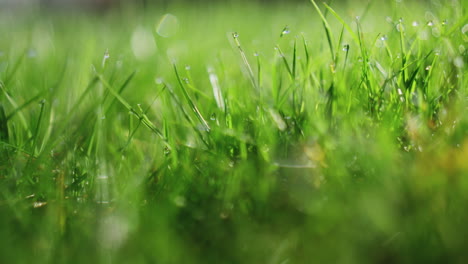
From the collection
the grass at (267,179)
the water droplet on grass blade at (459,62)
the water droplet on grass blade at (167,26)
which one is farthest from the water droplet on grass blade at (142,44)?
the water droplet on grass blade at (459,62)

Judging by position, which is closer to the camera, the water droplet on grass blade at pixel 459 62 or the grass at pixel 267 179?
the grass at pixel 267 179

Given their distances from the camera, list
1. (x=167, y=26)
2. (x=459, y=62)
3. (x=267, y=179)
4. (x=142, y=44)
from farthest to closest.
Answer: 1. (x=167, y=26)
2. (x=142, y=44)
3. (x=459, y=62)
4. (x=267, y=179)

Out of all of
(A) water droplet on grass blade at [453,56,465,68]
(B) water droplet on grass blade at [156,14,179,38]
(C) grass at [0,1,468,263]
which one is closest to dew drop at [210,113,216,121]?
(C) grass at [0,1,468,263]

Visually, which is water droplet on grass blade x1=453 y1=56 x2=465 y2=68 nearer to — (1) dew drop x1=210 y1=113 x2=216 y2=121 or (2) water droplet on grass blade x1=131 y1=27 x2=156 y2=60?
(1) dew drop x1=210 y1=113 x2=216 y2=121

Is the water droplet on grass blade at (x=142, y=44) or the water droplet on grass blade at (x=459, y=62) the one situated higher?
the water droplet on grass blade at (x=459, y=62)

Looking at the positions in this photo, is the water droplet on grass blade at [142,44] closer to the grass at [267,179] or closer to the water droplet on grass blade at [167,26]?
the water droplet on grass blade at [167,26]

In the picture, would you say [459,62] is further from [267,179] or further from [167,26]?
[167,26]

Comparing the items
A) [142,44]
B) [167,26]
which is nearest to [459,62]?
[142,44]

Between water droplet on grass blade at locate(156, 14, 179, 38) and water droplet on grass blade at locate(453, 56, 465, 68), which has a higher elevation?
water droplet on grass blade at locate(453, 56, 465, 68)
